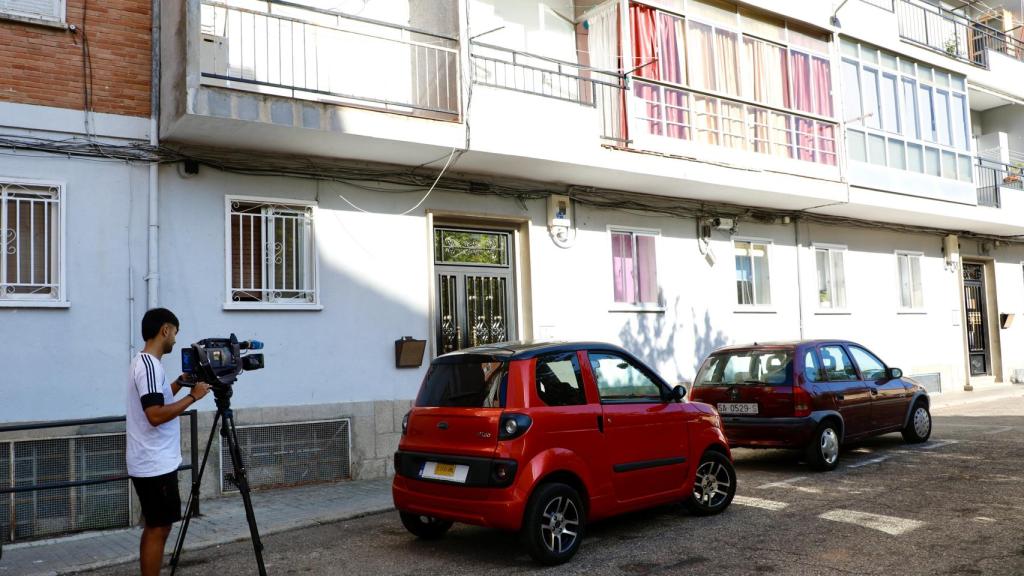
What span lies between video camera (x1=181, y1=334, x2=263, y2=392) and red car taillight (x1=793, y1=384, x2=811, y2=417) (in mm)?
6294

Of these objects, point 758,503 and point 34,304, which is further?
point 34,304

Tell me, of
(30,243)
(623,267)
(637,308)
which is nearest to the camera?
(30,243)

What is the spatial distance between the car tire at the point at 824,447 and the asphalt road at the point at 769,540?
30cm

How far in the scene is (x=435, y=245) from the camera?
1122 cm

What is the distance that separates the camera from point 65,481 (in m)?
7.71

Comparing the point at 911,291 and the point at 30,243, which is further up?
the point at 30,243

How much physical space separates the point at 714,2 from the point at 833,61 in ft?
10.9

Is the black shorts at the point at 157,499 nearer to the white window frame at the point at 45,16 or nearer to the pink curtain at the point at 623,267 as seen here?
the white window frame at the point at 45,16

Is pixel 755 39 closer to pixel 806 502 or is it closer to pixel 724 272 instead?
pixel 724 272

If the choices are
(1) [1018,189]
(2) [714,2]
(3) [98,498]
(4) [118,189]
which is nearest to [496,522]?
(3) [98,498]

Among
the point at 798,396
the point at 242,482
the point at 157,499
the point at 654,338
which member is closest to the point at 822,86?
the point at 654,338

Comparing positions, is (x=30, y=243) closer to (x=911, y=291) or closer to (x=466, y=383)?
(x=466, y=383)

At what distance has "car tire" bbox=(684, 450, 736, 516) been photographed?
23.6 ft

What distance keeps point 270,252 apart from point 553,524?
5376 mm
